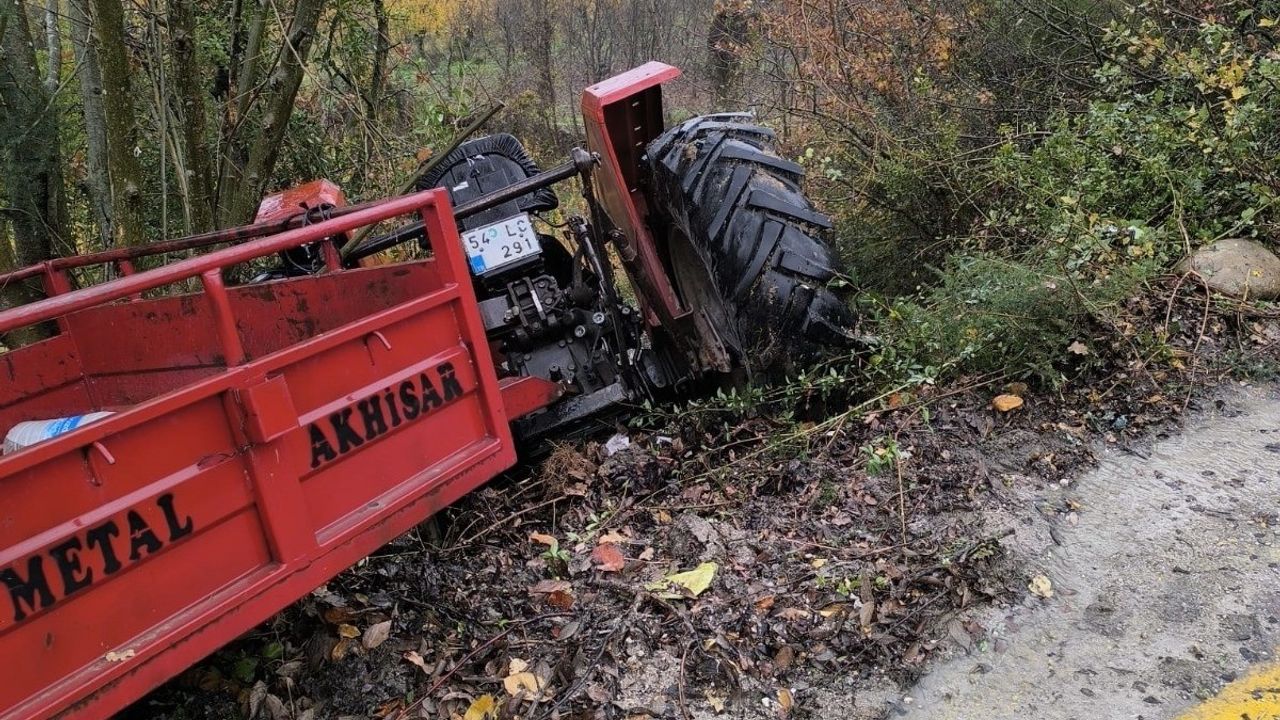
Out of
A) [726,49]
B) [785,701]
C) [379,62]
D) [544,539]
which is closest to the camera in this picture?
[785,701]

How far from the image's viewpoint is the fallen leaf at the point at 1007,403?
324 centimetres

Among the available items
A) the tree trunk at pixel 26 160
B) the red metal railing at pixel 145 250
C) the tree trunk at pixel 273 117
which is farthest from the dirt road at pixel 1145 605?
the tree trunk at pixel 26 160

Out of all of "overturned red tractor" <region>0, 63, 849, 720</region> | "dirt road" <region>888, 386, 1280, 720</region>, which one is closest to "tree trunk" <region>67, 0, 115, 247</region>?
"overturned red tractor" <region>0, 63, 849, 720</region>

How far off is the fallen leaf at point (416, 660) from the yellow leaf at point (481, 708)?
0.68 ft

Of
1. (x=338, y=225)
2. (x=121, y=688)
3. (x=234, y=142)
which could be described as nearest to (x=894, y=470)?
(x=338, y=225)

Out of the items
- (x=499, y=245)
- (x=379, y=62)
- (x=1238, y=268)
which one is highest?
(x=379, y=62)

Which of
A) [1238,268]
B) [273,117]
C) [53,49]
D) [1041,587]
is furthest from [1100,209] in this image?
[53,49]

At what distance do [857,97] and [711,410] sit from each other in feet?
12.6

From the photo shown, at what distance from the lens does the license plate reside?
3.46 m

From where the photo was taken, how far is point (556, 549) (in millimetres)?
3049

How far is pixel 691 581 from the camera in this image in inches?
107

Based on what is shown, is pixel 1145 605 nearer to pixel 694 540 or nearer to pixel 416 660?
pixel 694 540

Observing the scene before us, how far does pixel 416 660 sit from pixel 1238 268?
3.65 metres

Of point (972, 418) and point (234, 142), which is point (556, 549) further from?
point (234, 142)
